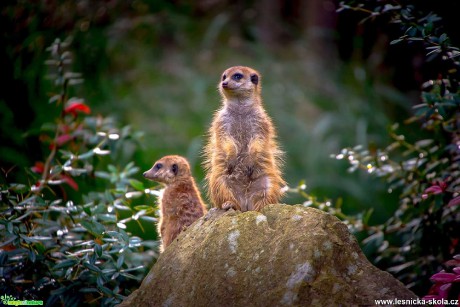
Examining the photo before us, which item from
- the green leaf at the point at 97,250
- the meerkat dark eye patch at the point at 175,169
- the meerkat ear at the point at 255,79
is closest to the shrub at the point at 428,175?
the meerkat ear at the point at 255,79

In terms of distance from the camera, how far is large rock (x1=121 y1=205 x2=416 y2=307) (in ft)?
9.78

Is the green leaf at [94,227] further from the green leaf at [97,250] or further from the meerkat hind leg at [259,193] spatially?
the meerkat hind leg at [259,193]

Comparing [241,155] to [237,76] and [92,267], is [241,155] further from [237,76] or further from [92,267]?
[92,267]

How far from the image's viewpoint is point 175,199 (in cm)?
432

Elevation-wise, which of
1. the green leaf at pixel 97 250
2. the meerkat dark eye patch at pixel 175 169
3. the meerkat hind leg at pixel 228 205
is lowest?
the green leaf at pixel 97 250

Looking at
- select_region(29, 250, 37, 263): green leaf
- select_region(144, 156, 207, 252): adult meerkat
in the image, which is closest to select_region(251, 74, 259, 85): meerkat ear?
select_region(144, 156, 207, 252): adult meerkat

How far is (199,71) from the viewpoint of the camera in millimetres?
8602

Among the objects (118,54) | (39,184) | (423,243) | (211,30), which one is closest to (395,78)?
(211,30)

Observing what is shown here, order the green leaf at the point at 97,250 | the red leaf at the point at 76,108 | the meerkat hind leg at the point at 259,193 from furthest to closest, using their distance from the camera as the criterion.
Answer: the red leaf at the point at 76,108
the meerkat hind leg at the point at 259,193
the green leaf at the point at 97,250

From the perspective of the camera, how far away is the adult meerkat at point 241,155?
393cm

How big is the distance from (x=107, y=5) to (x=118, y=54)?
0.79 metres

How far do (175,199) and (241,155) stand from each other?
1.93ft

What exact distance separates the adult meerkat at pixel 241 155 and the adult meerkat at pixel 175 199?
242 millimetres

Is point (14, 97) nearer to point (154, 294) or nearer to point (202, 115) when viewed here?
point (202, 115)
